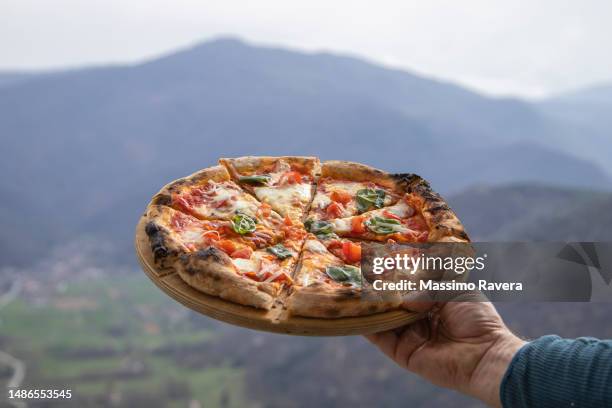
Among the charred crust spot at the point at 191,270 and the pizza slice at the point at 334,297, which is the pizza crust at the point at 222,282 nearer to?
the charred crust spot at the point at 191,270

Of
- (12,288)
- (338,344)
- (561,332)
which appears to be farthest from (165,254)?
(12,288)

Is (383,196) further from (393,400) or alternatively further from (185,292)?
(393,400)

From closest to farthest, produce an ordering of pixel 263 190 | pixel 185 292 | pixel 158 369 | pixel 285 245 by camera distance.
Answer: pixel 185 292 → pixel 285 245 → pixel 263 190 → pixel 158 369

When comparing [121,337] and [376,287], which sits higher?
[376,287]

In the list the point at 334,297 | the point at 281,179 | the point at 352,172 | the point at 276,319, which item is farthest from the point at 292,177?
the point at 276,319

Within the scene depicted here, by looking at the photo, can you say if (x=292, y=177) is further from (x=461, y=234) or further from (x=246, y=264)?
(x=461, y=234)

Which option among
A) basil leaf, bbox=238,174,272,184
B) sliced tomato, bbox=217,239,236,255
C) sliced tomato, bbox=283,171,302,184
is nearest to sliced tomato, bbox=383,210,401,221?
sliced tomato, bbox=283,171,302,184
